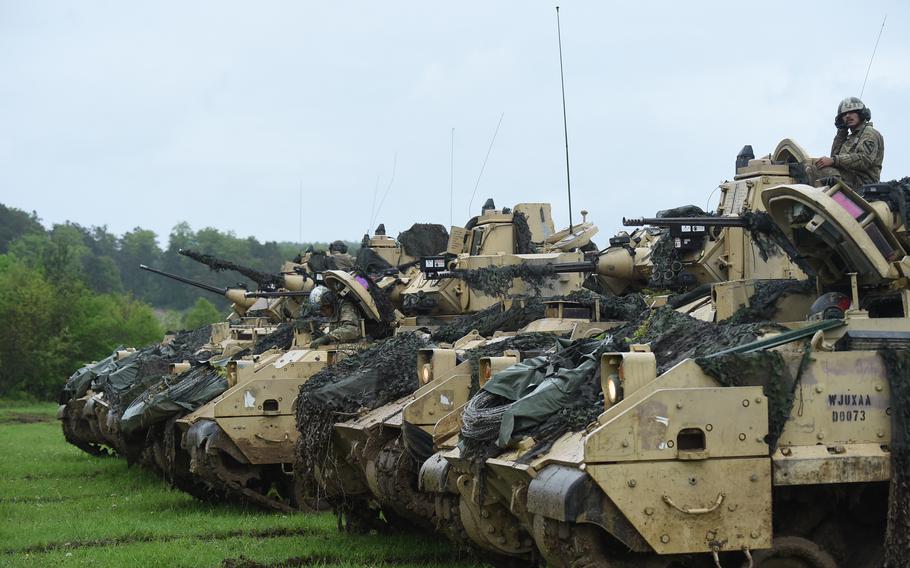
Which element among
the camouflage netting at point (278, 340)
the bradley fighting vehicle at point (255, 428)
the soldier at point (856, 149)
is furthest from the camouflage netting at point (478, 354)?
the camouflage netting at point (278, 340)

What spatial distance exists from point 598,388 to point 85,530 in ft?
26.8

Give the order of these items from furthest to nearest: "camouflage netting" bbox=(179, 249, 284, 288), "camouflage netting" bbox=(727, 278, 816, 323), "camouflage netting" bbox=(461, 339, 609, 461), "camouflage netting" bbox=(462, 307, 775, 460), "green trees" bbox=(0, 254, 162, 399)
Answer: "green trees" bbox=(0, 254, 162, 399)
"camouflage netting" bbox=(179, 249, 284, 288)
"camouflage netting" bbox=(727, 278, 816, 323)
"camouflage netting" bbox=(461, 339, 609, 461)
"camouflage netting" bbox=(462, 307, 775, 460)

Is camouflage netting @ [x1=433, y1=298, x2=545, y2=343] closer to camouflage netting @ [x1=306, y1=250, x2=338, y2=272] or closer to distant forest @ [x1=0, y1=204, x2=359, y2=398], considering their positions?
camouflage netting @ [x1=306, y1=250, x2=338, y2=272]

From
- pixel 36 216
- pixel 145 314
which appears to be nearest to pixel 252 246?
pixel 36 216

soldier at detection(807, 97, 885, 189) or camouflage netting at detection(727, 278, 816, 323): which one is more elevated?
soldier at detection(807, 97, 885, 189)

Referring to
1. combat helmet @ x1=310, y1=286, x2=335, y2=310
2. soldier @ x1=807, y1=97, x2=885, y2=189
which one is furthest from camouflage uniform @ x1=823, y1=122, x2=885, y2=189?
combat helmet @ x1=310, y1=286, x2=335, y2=310

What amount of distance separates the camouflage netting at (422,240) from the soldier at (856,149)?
53.7 feet

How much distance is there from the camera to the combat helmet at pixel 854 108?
424 inches

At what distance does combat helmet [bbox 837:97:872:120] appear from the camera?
35.3ft

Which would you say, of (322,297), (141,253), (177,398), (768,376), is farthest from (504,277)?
(141,253)

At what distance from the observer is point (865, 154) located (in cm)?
1070

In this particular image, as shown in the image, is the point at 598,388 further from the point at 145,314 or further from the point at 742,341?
the point at 145,314

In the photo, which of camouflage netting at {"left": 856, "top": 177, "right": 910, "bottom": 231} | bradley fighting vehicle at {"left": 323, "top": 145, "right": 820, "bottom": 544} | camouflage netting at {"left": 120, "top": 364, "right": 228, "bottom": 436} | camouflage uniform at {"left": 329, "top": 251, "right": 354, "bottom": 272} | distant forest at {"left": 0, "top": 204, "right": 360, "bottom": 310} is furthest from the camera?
distant forest at {"left": 0, "top": 204, "right": 360, "bottom": 310}

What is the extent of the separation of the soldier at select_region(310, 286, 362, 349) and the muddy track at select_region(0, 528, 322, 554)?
3.73 m
